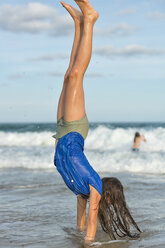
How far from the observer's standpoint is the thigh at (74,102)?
3.82 m

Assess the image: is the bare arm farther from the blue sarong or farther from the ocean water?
the ocean water

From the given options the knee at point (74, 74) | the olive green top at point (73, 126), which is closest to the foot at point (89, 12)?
the knee at point (74, 74)

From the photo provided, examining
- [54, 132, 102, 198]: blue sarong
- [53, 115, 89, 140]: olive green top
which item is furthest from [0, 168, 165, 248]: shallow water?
[53, 115, 89, 140]: olive green top

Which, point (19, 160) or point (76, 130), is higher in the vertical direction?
point (76, 130)

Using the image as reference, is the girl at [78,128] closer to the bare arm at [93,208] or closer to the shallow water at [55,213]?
the bare arm at [93,208]

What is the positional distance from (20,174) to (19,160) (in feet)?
9.05

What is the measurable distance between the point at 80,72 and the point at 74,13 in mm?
759

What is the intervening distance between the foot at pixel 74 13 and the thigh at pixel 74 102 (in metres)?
0.74

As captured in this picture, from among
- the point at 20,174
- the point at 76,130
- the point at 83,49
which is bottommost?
the point at 20,174

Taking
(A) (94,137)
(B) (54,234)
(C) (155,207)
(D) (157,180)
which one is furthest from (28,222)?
(A) (94,137)

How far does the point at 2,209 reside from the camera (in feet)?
19.3

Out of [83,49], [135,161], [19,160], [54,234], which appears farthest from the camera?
[19,160]

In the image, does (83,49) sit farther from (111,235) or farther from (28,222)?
(28,222)

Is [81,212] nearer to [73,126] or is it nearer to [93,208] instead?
[93,208]
